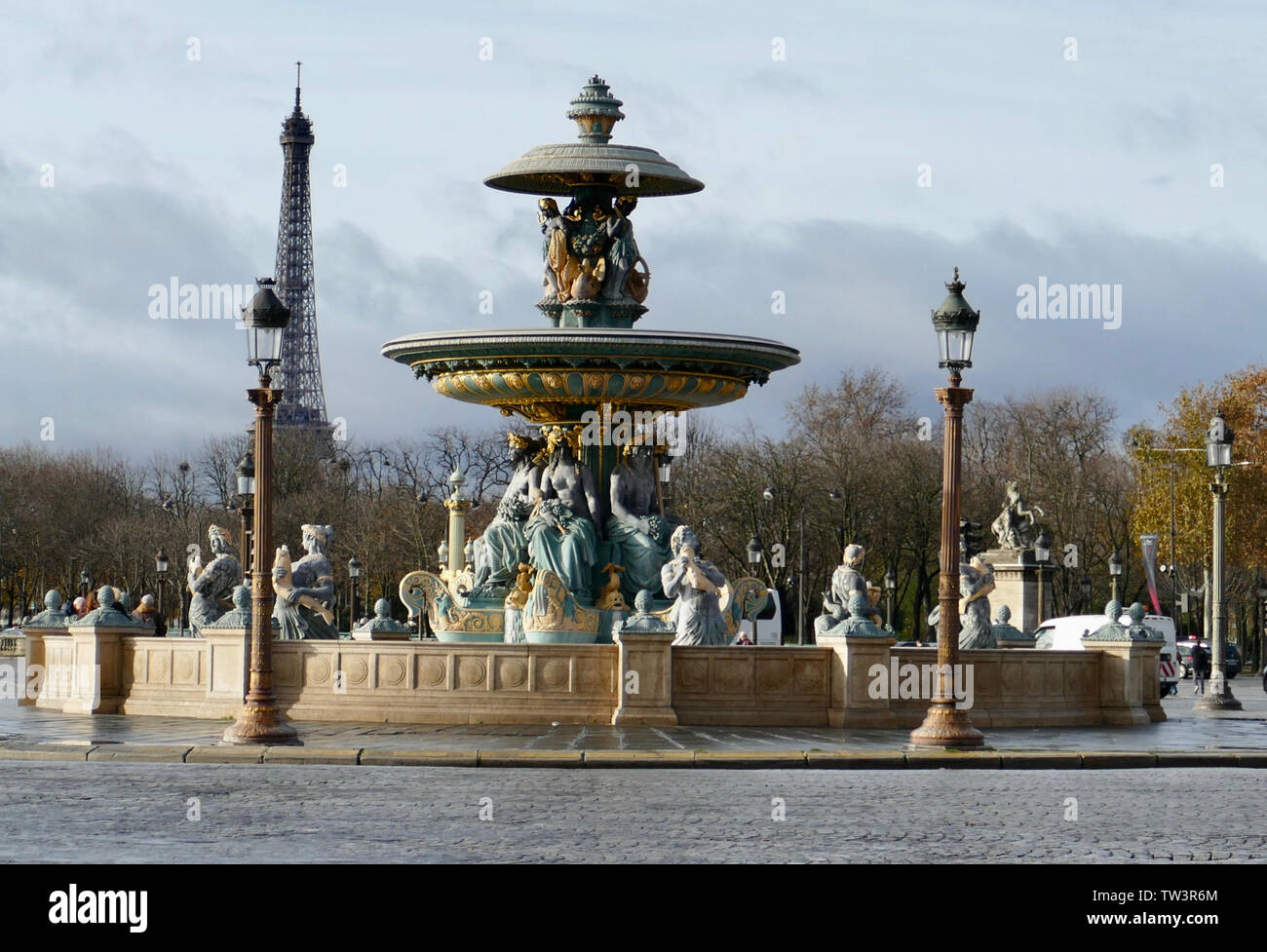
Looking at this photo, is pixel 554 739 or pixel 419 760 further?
pixel 554 739

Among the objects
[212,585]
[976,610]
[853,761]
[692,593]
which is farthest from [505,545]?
[853,761]

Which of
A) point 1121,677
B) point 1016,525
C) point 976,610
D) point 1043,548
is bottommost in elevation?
point 1121,677

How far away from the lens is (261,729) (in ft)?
68.3

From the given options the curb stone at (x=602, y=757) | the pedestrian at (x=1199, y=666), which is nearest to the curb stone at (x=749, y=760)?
the curb stone at (x=602, y=757)

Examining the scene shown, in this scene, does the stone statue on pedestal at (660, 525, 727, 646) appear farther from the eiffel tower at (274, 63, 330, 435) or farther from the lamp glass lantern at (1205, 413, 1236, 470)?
the eiffel tower at (274, 63, 330, 435)

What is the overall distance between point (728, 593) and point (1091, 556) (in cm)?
5436

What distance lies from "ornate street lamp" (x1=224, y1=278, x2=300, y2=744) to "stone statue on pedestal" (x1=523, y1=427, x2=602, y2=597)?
263 inches

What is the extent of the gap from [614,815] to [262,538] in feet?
23.4

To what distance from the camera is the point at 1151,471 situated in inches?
2729

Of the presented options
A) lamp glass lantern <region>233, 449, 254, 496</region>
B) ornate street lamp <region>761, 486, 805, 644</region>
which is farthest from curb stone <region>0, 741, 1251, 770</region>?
ornate street lamp <region>761, 486, 805, 644</region>

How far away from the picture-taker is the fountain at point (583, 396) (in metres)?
27.8

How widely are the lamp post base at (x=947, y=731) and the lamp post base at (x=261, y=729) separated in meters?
5.91

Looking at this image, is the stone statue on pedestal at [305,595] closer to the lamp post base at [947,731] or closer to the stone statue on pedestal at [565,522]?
the stone statue on pedestal at [565,522]

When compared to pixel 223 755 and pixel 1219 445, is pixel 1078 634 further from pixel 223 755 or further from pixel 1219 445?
pixel 223 755
